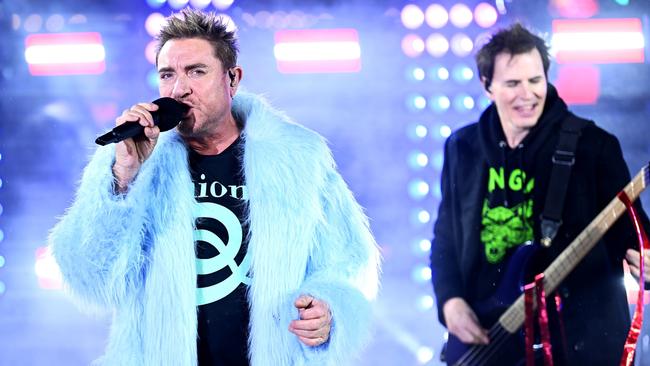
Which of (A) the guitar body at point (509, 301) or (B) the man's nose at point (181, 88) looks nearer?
(B) the man's nose at point (181, 88)

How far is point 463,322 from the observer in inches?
83.8

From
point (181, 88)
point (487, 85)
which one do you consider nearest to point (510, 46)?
point (487, 85)

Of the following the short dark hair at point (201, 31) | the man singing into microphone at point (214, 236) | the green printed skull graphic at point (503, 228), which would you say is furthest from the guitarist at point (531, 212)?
the short dark hair at point (201, 31)

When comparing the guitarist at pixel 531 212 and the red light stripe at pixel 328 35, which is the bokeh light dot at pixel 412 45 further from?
the guitarist at pixel 531 212

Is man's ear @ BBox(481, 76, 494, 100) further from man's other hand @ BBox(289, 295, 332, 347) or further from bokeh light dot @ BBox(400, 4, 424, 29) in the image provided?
man's other hand @ BBox(289, 295, 332, 347)

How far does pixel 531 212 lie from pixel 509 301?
0.78ft

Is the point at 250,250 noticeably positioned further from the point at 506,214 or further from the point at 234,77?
the point at 506,214

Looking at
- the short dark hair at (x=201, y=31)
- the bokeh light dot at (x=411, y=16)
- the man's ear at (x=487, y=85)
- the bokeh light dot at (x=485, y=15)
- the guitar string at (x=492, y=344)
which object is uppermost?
the bokeh light dot at (x=411, y=16)

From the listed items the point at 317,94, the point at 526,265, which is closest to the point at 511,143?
the point at 526,265

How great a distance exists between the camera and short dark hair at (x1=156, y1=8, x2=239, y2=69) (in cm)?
194

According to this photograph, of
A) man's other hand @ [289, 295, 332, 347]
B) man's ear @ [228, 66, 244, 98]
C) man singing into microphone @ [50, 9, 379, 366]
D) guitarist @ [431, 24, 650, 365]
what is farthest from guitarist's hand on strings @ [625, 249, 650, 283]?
man's ear @ [228, 66, 244, 98]

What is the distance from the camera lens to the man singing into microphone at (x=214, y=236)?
5.74 ft

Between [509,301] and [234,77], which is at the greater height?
[234,77]

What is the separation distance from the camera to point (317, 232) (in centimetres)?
191
